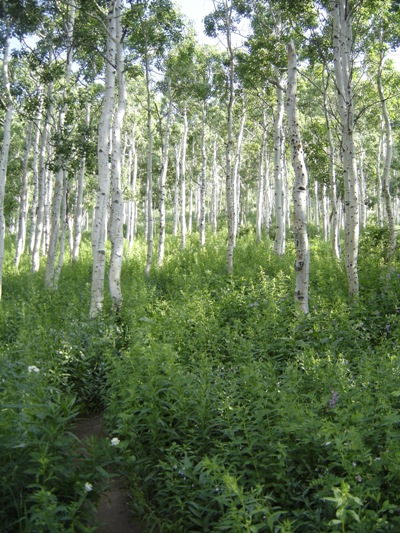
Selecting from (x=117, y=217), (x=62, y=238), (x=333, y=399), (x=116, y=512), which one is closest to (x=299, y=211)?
(x=117, y=217)

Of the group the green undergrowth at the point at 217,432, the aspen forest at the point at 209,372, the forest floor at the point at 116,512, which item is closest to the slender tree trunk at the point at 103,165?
the aspen forest at the point at 209,372

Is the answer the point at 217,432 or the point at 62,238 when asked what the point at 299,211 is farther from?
the point at 62,238

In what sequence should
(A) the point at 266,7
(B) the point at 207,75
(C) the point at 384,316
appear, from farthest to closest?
1. (B) the point at 207,75
2. (A) the point at 266,7
3. (C) the point at 384,316

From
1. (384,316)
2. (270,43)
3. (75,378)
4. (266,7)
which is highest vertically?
(266,7)

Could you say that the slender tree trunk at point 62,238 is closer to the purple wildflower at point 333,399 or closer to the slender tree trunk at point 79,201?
the slender tree trunk at point 79,201

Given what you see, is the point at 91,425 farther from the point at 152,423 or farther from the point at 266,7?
the point at 266,7

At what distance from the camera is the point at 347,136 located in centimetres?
994

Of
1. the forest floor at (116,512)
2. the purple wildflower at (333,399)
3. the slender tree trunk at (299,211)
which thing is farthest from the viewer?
the slender tree trunk at (299,211)

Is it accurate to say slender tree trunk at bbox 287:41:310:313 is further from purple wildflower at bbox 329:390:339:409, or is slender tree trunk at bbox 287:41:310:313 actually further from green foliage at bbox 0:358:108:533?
green foliage at bbox 0:358:108:533

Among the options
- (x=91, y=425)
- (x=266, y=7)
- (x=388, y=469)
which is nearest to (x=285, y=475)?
(x=388, y=469)

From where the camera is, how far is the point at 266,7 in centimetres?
1695

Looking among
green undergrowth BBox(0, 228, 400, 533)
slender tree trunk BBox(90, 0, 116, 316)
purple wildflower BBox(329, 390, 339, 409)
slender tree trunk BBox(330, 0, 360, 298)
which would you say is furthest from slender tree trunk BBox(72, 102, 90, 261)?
purple wildflower BBox(329, 390, 339, 409)

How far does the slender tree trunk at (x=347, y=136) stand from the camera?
973 cm

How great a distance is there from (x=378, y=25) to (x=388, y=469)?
16.6m
